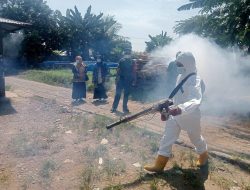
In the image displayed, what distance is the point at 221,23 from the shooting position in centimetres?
1334

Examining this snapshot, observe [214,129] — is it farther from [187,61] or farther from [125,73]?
[187,61]

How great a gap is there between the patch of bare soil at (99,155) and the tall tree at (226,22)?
14.2 ft

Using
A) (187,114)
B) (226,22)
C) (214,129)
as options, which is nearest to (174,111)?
(187,114)

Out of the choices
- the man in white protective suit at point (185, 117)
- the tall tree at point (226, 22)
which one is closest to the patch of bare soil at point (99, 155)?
the man in white protective suit at point (185, 117)

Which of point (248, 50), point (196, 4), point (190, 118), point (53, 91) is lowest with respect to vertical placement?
point (53, 91)

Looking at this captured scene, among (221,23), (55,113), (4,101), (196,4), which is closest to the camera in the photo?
(55,113)

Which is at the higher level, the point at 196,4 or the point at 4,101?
the point at 196,4

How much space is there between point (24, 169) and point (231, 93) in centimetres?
923

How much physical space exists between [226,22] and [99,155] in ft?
29.5

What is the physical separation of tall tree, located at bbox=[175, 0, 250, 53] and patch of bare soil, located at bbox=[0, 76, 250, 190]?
432cm

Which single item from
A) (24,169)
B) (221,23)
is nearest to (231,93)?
(221,23)

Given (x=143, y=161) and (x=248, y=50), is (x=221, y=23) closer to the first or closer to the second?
(x=248, y=50)

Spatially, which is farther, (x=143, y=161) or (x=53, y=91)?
(x=53, y=91)

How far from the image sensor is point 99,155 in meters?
5.98
